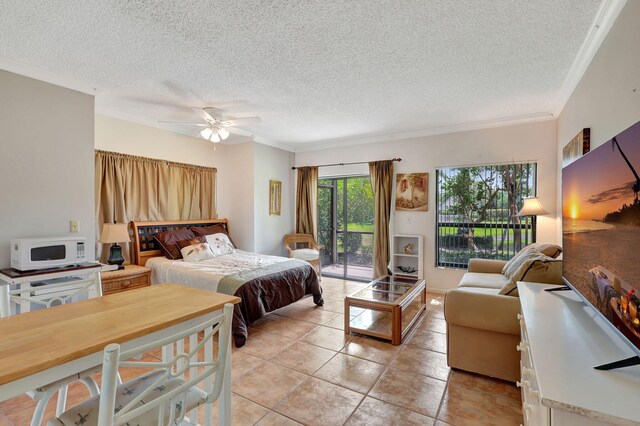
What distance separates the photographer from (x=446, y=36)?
7.16 ft

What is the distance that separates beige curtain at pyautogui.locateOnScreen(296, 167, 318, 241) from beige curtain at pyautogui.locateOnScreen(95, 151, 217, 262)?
159cm

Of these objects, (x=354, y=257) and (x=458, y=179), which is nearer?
(x=458, y=179)

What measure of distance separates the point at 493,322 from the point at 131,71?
12.1 feet

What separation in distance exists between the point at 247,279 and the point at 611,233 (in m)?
2.82

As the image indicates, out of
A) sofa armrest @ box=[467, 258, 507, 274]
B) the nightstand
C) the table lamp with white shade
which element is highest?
the table lamp with white shade

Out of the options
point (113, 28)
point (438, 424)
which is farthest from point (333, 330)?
point (113, 28)

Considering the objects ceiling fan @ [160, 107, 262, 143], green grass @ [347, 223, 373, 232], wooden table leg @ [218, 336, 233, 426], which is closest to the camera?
wooden table leg @ [218, 336, 233, 426]

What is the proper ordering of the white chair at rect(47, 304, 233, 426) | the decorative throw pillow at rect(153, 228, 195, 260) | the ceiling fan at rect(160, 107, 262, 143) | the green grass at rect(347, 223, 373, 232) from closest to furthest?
the white chair at rect(47, 304, 233, 426) → the ceiling fan at rect(160, 107, 262, 143) → the decorative throw pillow at rect(153, 228, 195, 260) → the green grass at rect(347, 223, 373, 232)

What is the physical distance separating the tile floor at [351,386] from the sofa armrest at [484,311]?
0.44 metres

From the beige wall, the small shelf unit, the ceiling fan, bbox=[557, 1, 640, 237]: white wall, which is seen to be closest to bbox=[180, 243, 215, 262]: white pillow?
the beige wall

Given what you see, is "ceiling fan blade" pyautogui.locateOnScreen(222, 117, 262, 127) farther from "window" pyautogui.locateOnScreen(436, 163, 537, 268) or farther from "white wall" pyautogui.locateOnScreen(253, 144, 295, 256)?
"window" pyautogui.locateOnScreen(436, 163, 537, 268)

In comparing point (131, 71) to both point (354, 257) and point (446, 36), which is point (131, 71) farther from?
point (354, 257)

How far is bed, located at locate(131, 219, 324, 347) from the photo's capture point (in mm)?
3086

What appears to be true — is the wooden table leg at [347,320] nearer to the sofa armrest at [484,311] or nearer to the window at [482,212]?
the sofa armrest at [484,311]
